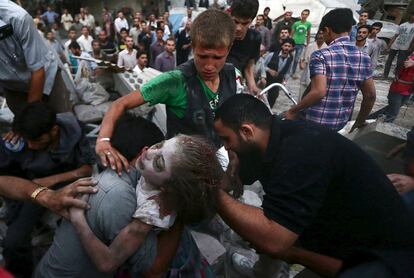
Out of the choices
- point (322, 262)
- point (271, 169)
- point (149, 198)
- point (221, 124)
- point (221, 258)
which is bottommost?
point (221, 258)

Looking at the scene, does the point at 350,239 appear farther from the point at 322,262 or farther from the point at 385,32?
the point at 385,32

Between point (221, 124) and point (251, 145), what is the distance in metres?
0.21

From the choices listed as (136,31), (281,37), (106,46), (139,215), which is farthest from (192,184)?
(136,31)

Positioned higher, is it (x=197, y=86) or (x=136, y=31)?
(x=197, y=86)

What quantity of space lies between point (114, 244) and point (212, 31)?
1.46m

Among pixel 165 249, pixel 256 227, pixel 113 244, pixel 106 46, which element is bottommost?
pixel 106 46

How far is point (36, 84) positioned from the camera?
9.38 ft

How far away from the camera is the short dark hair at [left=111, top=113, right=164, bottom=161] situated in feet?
5.75

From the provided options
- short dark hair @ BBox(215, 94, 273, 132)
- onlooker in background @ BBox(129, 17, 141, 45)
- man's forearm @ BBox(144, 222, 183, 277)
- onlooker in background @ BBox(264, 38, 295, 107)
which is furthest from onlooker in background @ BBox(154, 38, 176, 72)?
man's forearm @ BBox(144, 222, 183, 277)

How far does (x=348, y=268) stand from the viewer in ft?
5.52

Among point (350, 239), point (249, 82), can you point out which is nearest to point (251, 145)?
point (350, 239)

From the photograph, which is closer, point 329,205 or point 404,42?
point 329,205

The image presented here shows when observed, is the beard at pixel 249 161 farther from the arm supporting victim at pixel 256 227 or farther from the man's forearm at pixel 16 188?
the man's forearm at pixel 16 188

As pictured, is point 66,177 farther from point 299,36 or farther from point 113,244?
point 299,36
